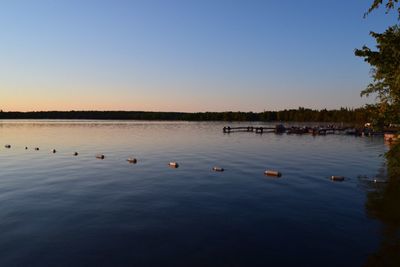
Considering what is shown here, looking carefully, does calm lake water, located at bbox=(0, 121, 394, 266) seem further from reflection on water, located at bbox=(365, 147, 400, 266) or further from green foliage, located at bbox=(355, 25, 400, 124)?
green foliage, located at bbox=(355, 25, 400, 124)

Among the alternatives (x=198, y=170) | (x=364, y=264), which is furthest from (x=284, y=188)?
(x=364, y=264)

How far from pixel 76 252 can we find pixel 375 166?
135 feet

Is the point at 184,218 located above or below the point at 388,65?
below

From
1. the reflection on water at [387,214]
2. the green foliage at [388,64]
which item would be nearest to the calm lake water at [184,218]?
the reflection on water at [387,214]

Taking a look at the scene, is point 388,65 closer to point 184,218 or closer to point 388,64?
point 388,64

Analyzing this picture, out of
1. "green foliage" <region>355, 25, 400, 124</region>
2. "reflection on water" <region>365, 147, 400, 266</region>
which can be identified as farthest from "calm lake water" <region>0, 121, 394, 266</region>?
"green foliage" <region>355, 25, 400, 124</region>

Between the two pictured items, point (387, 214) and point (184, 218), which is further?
point (387, 214)

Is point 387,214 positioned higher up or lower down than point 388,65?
lower down

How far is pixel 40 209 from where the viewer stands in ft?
77.8

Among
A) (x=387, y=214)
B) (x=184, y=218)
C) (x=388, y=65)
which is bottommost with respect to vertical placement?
(x=184, y=218)

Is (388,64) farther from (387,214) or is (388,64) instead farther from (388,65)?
(387,214)

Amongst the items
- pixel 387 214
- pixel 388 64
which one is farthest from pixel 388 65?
pixel 387 214

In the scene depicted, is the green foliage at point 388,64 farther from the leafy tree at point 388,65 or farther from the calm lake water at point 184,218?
the calm lake water at point 184,218

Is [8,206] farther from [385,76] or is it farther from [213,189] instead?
[385,76]
